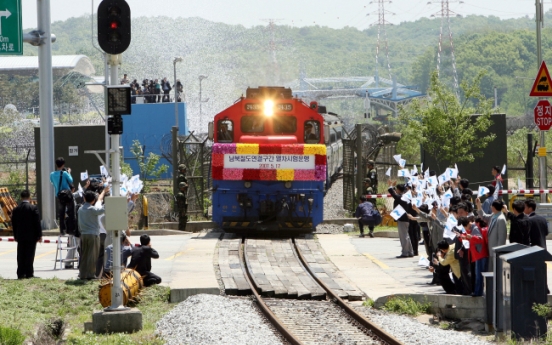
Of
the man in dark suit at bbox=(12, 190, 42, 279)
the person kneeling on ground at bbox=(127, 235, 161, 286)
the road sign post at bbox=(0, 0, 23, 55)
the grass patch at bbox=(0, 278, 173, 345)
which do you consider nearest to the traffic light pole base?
the grass patch at bbox=(0, 278, 173, 345)

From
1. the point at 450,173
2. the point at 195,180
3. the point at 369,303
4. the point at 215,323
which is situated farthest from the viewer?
the point at 195,180

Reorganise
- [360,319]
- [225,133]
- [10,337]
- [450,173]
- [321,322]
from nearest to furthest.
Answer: [10,337] → [360,319] → [321,322] → [450,173] → [225,133]

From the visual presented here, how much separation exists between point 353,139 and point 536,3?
8.30m

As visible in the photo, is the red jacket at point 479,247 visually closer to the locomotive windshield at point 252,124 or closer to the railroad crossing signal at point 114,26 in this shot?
the railroad crossing signal at point 114,26

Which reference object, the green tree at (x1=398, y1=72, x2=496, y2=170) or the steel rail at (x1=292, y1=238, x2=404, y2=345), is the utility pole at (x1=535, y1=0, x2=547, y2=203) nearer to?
the green tree at (x1=398, y1=72, x2=496, y2=170)

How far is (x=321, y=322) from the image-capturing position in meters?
13.2

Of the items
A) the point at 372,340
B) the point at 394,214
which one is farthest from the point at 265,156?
the point at 372,340

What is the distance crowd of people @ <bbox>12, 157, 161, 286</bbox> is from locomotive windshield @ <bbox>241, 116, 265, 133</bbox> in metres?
6.85

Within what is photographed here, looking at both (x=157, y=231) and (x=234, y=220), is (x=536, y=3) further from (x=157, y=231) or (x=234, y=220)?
(x=157, y=231)

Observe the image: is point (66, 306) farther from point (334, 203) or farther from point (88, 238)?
point (334, 203)

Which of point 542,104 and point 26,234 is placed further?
point 542,104

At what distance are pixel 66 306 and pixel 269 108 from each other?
1115cm

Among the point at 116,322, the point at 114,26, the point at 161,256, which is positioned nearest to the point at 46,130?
the point at 161,256

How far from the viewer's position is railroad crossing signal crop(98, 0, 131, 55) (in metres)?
12.5
